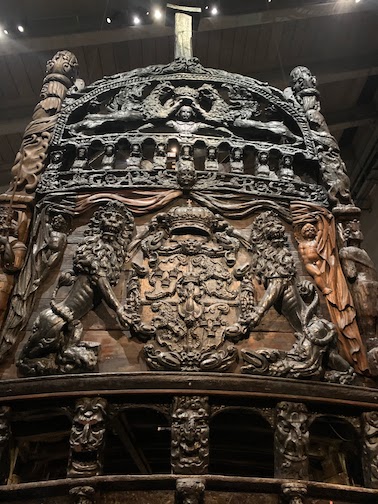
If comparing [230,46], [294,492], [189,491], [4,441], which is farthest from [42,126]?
[294,492]

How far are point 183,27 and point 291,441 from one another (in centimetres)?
419

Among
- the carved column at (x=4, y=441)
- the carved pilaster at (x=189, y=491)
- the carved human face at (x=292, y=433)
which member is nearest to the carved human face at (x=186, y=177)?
the carved human face at (x=292, y=433)

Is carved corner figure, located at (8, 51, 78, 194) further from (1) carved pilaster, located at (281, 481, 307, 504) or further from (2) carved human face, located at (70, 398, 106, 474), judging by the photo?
(1) carved pilaster, located at (281, 481, 307, 504)

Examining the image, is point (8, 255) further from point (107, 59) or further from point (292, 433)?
point (107, 59)

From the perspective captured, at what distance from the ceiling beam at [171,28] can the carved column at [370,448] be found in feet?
14.3

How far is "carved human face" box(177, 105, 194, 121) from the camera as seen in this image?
402 centimetres

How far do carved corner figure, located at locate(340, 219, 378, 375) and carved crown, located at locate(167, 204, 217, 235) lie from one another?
950 millimetres

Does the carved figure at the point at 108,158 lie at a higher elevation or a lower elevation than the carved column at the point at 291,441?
higher

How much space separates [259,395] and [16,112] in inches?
188

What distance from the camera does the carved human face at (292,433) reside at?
2.45 metres

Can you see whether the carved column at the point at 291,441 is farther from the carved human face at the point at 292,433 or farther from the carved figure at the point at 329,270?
the carved figure at the point at 329,270

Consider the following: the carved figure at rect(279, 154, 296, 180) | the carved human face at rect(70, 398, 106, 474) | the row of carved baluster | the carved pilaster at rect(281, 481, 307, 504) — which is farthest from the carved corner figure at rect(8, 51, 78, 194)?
the carved pilaster at rect(281, 481, 307, 504)

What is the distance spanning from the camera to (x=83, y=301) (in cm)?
290

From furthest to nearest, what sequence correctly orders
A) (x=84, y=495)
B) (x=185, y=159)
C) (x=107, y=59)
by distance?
(x=107, y=59), (x=185, y=159), (x=84, y=495)
